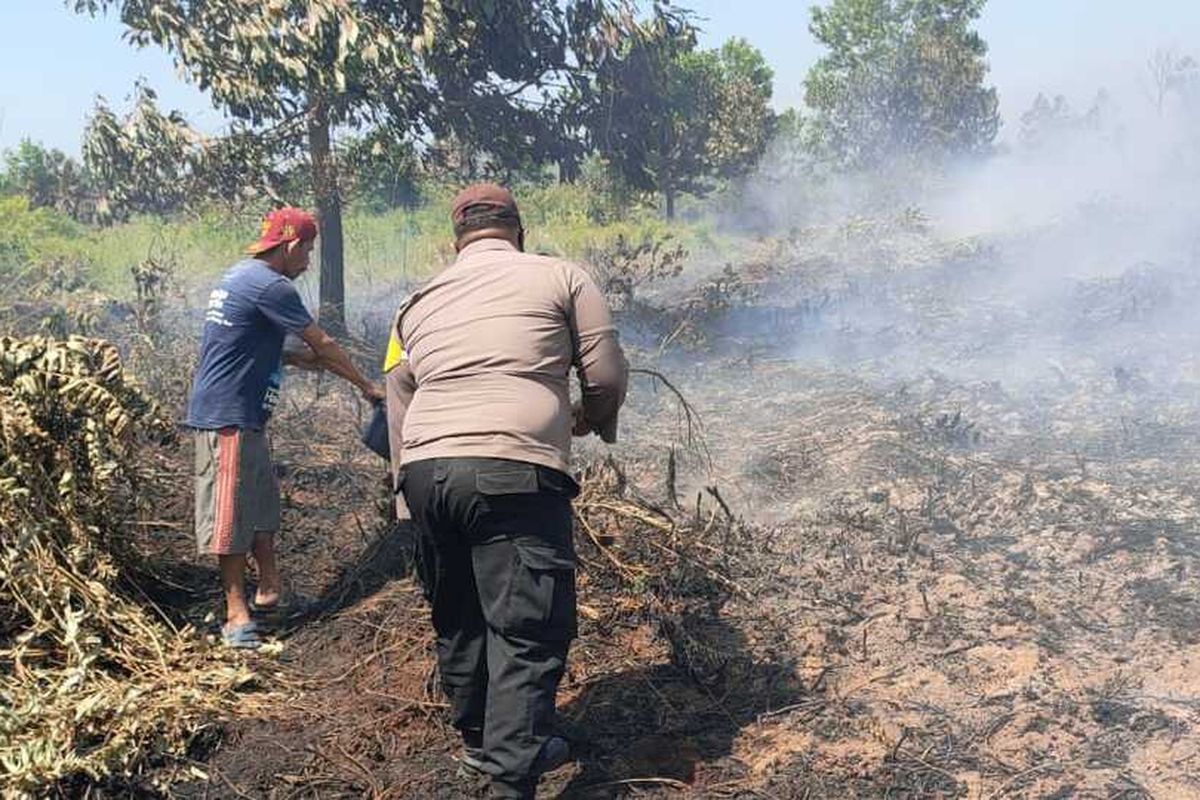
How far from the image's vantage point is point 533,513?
9.47 ft

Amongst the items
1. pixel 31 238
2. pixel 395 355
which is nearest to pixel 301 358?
pixel 395 355

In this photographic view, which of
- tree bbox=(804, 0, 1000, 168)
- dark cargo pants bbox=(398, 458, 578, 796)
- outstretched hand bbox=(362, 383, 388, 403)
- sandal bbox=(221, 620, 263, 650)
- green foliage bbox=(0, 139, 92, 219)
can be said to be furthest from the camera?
tree bbox=(804, 0, 1000, 168)

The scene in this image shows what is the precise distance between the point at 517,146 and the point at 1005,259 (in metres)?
6.30

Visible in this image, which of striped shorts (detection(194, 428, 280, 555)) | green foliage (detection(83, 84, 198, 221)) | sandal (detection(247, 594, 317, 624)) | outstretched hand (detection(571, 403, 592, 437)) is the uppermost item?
green foliage (detection(83, 84, 198, 221))

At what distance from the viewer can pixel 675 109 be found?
11.0 metres

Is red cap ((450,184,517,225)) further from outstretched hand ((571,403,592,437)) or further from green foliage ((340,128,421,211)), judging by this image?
green foliage ((340,128,421,211))

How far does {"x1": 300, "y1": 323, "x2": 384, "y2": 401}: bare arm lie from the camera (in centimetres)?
405

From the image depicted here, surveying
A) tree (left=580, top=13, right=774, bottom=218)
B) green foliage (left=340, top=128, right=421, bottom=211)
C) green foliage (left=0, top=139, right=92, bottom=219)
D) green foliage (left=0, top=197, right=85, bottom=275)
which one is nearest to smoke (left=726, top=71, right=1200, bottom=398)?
tree (left=580, top=13, right=774, bottom=218)

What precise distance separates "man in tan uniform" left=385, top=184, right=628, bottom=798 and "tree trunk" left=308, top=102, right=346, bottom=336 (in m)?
6.43

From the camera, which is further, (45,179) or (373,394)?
(45,179)

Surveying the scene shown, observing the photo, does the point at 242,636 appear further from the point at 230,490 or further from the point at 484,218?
the point at 484,218

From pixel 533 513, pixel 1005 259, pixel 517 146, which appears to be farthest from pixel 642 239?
pixel 533 513

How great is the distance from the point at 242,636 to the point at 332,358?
1103 mm

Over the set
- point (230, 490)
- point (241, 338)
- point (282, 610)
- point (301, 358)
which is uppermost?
point (241, 338)
